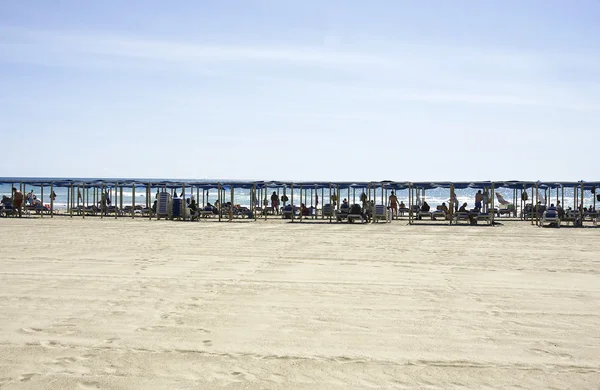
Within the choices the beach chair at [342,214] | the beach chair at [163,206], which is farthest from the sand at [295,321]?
the beach chair at [163,206]

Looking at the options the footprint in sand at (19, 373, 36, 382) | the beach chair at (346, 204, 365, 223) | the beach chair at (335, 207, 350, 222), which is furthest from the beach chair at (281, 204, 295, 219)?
the footprint in sand at (19, 373, 36, 382)

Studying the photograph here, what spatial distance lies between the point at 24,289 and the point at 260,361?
162 inches

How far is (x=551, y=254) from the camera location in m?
12.6

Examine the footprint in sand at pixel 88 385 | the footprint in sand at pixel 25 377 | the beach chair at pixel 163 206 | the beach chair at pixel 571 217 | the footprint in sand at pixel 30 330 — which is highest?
the beach chair at pixel 163 206

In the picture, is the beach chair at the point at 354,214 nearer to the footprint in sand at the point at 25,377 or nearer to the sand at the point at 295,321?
the sand at the point at 295,321

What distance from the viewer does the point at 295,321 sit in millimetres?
6223

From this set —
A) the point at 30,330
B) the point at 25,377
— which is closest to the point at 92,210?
the point at 30,330

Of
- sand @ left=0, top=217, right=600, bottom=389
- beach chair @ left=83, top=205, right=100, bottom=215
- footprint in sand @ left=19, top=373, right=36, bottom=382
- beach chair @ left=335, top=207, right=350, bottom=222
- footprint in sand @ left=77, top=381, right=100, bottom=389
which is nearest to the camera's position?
footprint in sand @ left=77, top=381, right=100, bottom=389

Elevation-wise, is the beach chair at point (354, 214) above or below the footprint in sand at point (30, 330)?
above

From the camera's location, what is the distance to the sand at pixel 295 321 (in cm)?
459

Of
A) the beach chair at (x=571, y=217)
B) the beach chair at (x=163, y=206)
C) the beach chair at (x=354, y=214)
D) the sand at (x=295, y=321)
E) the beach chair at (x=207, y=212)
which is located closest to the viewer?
the sand at (x=295, y=321)

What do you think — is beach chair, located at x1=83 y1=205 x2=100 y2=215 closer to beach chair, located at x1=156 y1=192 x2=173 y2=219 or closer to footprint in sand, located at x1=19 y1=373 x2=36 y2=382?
beach chair, located at x1=156 y1=192 x2=173 y2=219

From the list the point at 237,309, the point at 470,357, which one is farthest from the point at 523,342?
the point at 237,309

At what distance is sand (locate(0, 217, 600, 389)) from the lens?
15.1 feet
